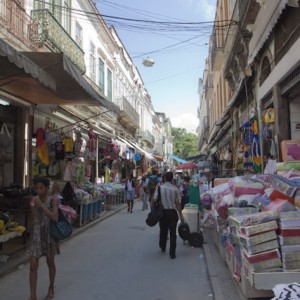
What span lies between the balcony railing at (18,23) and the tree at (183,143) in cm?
9012

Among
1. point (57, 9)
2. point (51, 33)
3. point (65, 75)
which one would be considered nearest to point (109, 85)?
point (57, 9)

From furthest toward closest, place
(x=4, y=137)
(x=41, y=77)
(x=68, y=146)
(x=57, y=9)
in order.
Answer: (x=57, y=9)
(x=68, y=146)
(x=4, y=137)
(x=41, y=77)

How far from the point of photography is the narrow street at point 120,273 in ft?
19.0

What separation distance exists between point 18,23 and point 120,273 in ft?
26.4

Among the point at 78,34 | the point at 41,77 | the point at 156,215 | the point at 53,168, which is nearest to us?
the point at 41,77

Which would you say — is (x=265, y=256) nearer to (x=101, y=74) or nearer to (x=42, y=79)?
(x=42, y=79)

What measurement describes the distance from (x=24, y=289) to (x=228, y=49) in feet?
43.1

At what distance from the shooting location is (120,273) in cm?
697

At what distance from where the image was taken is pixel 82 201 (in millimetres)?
12188

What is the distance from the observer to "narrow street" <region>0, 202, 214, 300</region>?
5.79m

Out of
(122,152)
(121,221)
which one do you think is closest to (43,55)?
(121,221)

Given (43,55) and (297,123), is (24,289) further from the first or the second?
(297,123)

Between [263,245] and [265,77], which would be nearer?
[263,245]

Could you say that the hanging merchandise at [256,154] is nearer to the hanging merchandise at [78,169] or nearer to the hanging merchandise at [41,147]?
the hanging merchandise at [78,169]
